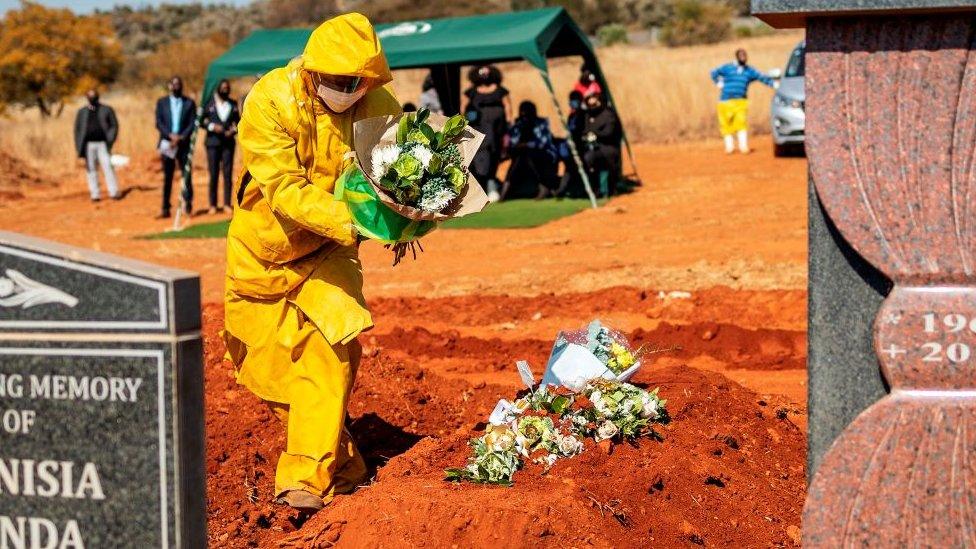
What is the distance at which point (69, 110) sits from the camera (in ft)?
151

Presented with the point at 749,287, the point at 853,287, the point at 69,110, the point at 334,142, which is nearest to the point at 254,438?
the point at 334,142

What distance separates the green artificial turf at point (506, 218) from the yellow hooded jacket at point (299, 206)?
10.8m

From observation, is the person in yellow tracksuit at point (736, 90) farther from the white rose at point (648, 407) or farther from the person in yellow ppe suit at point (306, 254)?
the person in yellow ppe suit at point (306, 254)

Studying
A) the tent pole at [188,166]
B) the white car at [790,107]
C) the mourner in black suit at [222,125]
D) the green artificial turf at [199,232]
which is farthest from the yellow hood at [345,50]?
the white car at [790,107]

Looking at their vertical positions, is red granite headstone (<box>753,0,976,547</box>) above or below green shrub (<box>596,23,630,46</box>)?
above

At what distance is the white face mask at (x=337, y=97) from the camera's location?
5543mm

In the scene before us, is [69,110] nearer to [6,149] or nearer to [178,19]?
[6,149]

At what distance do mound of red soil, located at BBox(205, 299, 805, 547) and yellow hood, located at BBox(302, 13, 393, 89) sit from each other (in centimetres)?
163

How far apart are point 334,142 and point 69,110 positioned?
42473 millimetres

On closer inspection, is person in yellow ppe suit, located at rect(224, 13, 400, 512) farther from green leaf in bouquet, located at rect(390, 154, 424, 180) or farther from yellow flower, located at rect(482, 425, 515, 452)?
yellow flower, located at rect(482, 425, 515, 452)

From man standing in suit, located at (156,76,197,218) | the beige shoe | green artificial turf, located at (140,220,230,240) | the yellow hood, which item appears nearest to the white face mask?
the yellow hood

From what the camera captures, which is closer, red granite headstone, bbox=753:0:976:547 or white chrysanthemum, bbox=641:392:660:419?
red granite headstone, bbox=753:0:976:547

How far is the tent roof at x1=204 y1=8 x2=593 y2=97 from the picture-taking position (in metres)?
17.5

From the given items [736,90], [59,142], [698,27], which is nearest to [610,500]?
[736,90]
